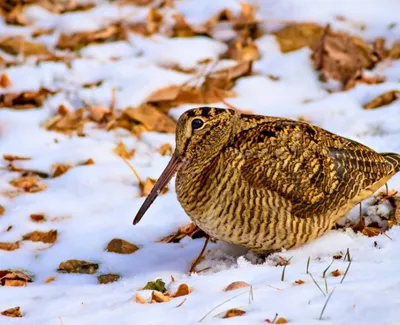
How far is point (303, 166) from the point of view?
167 inches

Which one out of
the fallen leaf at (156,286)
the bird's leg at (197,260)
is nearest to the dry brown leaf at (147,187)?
the bird's leg at (197,260)

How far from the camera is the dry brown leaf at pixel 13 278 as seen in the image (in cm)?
430

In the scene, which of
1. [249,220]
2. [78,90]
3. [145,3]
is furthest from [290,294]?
[145,3]

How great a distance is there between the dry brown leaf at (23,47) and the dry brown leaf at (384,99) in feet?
10.0

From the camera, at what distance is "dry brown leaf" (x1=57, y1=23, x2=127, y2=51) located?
7.54m

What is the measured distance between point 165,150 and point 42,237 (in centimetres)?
134

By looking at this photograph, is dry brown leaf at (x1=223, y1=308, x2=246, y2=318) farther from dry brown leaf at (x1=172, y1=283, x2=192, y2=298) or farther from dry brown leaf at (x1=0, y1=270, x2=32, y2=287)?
dry brown leaf at (x1=0, y1=270, x2=32, y2=287)

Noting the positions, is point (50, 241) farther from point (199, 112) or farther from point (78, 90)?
point (78, 90)

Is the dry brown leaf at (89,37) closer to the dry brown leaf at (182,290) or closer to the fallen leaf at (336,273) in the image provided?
the dry brown leaf at (182,290)

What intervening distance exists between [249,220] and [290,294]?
78 cm

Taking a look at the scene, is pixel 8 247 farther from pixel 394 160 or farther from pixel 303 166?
pixel 394 160

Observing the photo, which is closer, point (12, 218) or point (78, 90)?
point (12, 218)

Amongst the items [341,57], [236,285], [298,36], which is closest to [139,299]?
[236,285]

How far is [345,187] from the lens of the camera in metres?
4.35
